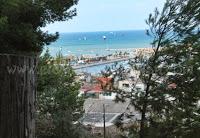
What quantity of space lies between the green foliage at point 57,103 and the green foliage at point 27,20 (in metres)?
0.73

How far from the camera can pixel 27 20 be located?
12836mm

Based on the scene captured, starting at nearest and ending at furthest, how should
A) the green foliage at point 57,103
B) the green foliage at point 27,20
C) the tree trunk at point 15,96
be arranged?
the tree trunk at point 15,96 → the green foliage at point 27,20 → the green foliage at point 57,103

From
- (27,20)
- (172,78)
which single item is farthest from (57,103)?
(172,78)

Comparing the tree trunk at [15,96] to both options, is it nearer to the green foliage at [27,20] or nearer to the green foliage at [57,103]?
the green foliage at [57,103]

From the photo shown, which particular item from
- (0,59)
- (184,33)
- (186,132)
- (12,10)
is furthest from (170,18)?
(0,59)

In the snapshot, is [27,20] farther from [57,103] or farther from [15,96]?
[15,96]

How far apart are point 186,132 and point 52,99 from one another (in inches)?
530

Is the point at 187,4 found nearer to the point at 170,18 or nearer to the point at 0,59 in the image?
the point at 170,18

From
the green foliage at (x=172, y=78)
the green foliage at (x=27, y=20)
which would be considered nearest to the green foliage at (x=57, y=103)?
the green foliage at (x=27, y=20)

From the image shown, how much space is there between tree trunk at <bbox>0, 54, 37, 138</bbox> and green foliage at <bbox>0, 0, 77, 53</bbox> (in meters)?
9.64

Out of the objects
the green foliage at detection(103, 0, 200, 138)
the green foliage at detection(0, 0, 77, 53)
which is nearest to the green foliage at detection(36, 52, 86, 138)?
the green foliage at detection(0, 0, 77, 53)

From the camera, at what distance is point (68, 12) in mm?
13633

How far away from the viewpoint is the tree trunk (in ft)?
4.81

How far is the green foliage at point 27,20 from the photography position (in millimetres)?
11695
